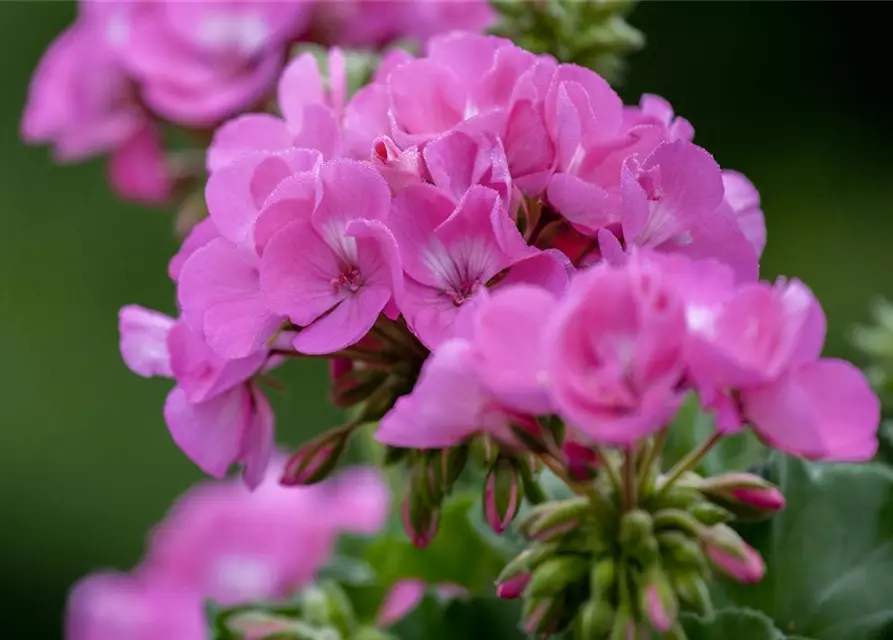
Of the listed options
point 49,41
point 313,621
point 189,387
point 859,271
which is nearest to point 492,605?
point 313,621

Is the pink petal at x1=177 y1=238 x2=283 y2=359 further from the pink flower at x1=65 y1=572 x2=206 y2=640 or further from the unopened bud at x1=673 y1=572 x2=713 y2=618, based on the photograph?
the pink flower at x1=65 y1=572 x2=206 y2=640

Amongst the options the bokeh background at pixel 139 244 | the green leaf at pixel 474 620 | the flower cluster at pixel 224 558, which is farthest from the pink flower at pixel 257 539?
the bokeh background at pixel 139 244

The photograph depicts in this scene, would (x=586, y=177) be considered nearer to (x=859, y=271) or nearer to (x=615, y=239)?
(x=615, y=239)

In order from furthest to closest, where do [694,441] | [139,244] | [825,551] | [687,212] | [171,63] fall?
[139,244] → [171,63] → [694,441] → [825,551] → [687,212]

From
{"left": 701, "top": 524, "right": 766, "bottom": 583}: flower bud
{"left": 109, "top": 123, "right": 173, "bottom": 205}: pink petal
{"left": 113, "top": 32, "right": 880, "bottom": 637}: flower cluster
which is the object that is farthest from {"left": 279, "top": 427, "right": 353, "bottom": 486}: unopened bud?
{"left": 109, "top": 123, "right": 173, "bottom": 205}: pink petal

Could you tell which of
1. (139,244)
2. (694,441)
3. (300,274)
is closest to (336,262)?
(300,274)

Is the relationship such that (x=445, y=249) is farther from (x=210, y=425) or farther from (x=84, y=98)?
(x=84, y=98)
